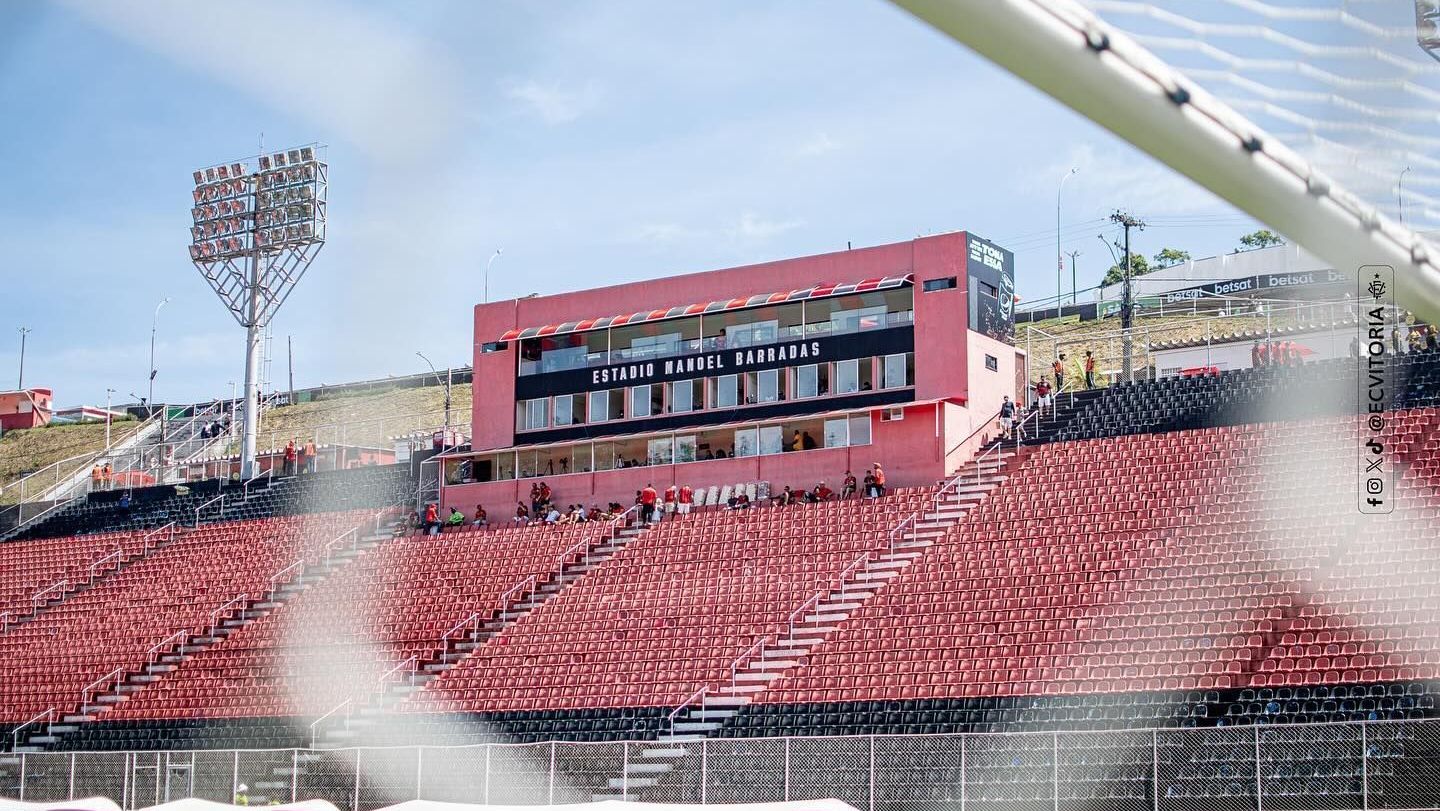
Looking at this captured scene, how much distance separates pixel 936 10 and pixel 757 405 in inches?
1148

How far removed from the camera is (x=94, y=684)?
30562 millimetres

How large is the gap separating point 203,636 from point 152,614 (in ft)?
6.62

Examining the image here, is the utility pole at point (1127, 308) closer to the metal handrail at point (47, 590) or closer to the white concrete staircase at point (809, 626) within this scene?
the white concrete staircase at point (809, 626)

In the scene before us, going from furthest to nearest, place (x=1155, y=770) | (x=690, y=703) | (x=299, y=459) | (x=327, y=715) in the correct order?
1. (x=299, y=459)
2. (x=327, y=715)
3. (x=690, y=703)
4. (x=1155, y=770)

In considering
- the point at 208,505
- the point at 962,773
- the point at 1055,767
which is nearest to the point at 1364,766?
the point at 1055,767

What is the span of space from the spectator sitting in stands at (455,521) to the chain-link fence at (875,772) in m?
12.5

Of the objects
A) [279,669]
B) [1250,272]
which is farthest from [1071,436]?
[1250,272]

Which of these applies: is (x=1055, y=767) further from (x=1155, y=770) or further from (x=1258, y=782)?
(x=1258, y=782)

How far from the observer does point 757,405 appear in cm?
3253

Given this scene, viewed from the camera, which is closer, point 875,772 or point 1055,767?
point 1055,767

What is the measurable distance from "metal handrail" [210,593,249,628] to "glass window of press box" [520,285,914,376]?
25.0ft

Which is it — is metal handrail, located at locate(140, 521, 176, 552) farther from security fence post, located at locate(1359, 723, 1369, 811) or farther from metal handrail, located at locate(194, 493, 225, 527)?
security fence post, located at locate(1359, 723, 1369, 811)

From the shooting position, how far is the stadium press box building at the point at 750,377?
102 feet

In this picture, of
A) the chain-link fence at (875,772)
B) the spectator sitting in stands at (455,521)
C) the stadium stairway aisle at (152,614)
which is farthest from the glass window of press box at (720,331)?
the chain-link fence at (875,772)
